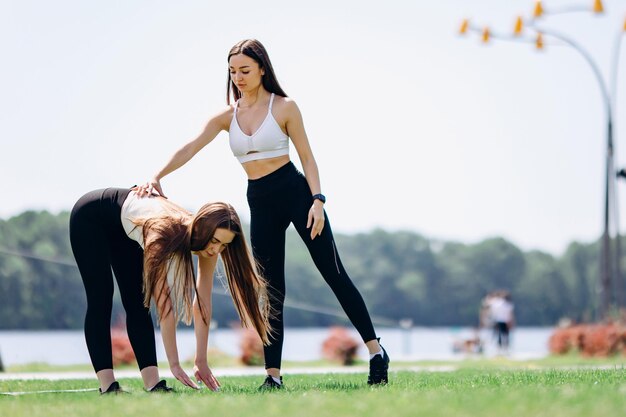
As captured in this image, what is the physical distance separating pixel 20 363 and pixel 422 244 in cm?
10162

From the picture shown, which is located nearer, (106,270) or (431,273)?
(106,270)

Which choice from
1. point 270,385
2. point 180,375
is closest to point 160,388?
point 180,375

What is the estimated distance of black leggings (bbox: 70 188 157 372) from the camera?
7129 mm

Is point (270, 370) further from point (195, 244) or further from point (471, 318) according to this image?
point (471, 318)

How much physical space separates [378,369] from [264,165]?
164cm

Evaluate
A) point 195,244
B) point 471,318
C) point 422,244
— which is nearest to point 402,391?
point 195,244

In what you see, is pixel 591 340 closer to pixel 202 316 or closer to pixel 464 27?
pixel 464 27

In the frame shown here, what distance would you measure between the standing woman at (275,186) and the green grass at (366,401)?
53 cm

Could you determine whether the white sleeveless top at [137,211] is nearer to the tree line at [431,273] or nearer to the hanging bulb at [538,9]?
the hanging bulb at [538,9]

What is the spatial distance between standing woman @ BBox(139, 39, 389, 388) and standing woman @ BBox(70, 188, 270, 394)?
31 centimetres

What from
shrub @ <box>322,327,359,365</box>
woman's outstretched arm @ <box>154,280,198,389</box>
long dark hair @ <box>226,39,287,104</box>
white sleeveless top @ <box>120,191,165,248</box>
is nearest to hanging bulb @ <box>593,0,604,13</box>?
shrub @ <box>322,327,359,365</box>

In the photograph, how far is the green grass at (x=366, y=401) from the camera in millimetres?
5348

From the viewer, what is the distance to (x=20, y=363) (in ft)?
61.1

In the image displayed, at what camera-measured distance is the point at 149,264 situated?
682 cm
